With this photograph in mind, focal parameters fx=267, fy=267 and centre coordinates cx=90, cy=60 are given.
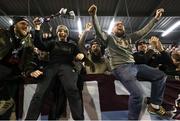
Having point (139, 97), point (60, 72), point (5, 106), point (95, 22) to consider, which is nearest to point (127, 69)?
point (139, 97)

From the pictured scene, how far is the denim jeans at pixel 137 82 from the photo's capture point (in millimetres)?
2947

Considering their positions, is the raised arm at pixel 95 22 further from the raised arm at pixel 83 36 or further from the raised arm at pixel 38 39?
the raised arm at pixel 38 39

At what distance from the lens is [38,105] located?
8.95 feet

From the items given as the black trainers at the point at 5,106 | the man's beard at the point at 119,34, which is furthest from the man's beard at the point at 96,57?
the black trainers at the point at 5,106

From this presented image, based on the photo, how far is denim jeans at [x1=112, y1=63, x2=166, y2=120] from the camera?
9.67ft

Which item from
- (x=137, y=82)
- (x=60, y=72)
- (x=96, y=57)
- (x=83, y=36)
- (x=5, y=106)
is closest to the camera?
(x=5, y=106)

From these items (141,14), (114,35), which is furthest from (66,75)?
(141,14)

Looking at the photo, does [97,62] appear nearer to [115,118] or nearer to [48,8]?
[115,118]

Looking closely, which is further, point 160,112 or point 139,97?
point 160,112

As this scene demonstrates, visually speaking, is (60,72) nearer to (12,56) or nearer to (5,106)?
(12,56)

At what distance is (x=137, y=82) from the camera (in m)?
3.10

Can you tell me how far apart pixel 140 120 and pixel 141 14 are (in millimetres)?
6484

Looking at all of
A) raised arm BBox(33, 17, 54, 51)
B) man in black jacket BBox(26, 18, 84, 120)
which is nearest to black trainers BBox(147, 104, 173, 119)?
man in black jacket BBox(26, 18, 84, 120)

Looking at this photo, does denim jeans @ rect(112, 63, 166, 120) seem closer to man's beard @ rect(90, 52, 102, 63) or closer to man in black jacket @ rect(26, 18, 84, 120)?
man in black jacket @ rect(26, 18, 84, 120)
